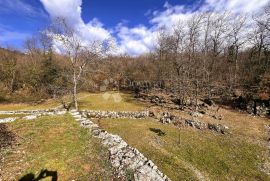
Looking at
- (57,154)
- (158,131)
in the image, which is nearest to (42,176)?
(57,154)

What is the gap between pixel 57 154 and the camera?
15414 millimetres

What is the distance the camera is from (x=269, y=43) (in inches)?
1863

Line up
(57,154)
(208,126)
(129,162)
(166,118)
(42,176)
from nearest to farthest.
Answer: (42,176)
(129,162)
(57,154)
(208,126)
(166,118)

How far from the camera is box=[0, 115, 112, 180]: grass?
13359 mm

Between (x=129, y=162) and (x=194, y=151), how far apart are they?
27.6ft

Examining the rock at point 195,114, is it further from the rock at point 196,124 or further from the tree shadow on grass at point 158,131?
the tree shadow on grass at point 158,131

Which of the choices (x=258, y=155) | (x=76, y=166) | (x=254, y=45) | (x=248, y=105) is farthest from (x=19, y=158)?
(x=254, y=45)

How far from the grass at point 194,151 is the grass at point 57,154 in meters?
5.05

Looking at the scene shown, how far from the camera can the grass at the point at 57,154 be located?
13.4m

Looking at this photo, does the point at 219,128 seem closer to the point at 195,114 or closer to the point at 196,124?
the point at 196,124

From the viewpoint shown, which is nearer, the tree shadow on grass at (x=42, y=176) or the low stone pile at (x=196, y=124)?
the tree shadow on grass at (x=42, y=176)

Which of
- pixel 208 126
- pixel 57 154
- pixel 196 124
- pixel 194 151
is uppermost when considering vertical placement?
pixel 57 154

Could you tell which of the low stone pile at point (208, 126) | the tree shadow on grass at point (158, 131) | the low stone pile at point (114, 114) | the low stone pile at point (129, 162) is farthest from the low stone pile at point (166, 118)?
the low stone pile at point (129, 162)

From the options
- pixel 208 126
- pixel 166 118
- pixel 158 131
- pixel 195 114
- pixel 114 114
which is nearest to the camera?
pixel 158 131
